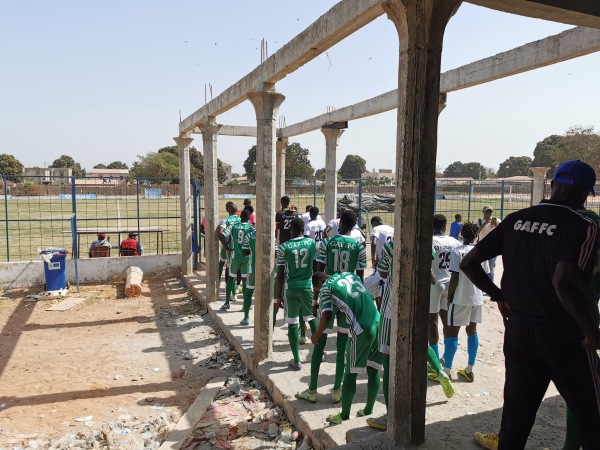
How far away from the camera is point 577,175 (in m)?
2.60

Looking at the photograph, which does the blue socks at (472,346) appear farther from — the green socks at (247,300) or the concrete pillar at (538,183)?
the concrete pillar at (538,183)

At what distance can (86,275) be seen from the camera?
12062 mm

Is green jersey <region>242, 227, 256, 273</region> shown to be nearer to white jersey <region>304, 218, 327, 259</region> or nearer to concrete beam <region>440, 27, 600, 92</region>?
white jersey <region>304, 218, 327, 259</region>

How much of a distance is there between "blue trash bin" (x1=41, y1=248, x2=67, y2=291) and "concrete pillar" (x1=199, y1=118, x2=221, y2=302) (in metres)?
3.95

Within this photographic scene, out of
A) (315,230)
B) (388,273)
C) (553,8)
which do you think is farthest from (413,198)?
(315,230)

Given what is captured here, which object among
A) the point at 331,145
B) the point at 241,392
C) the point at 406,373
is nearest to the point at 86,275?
the point at 331,145

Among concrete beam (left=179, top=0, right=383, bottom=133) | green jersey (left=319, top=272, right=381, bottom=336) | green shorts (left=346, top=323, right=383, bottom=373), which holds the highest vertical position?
concrete beam (left=179, top=0, right=383, bottom=133)

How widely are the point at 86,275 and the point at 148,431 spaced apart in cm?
811

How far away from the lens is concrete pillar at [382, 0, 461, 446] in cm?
304

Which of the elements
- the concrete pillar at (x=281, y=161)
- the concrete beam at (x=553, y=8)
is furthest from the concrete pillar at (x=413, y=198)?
the concrete pillar at (x=281, y=161)

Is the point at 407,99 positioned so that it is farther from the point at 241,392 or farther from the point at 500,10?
the point at 241,392

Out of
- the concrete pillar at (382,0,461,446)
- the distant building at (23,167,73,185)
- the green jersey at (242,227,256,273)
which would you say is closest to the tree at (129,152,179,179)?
the distant building at (23,167,73,185)

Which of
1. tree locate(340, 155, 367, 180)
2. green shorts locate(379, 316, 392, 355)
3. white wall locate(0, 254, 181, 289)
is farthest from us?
tree locate(340, 155, 367, 180)

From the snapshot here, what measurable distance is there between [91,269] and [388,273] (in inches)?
387
